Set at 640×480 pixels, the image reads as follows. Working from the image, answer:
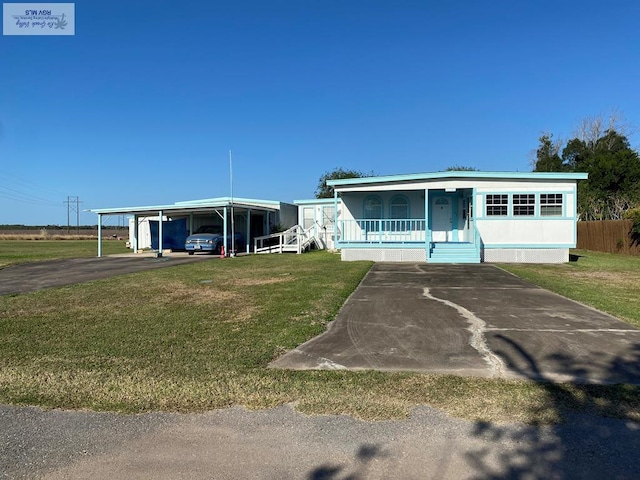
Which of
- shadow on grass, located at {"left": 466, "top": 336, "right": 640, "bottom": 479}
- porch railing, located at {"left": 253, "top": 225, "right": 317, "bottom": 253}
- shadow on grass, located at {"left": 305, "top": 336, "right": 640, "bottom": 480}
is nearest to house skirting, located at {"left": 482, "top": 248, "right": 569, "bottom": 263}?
porch railing, located at {"left": 253, "top": 225, "right": 317, "bottom": 253}

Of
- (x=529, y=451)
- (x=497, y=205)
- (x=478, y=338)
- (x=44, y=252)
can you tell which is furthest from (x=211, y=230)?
(x=529, y=451)

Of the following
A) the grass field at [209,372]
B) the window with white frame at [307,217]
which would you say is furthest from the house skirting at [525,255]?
the window with white frame at [307,217]

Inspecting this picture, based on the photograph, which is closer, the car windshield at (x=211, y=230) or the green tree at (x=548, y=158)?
the car windshield at (x=211, y=230)

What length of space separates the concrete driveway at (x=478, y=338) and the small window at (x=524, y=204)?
335 inches

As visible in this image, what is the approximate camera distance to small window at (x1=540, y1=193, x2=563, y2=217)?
17.1 metres

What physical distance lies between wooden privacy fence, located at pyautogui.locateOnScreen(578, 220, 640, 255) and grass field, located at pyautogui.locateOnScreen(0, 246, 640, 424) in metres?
19.7

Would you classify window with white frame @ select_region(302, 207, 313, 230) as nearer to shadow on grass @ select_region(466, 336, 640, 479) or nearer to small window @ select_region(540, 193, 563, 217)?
small window @ select_region(540, 193, 563, 217)

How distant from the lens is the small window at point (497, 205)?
57.2 feet

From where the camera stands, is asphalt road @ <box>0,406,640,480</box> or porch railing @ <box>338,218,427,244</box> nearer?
asphalt road @ <box>0,406,640,480</box>

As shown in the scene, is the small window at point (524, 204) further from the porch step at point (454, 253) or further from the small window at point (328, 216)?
the small window at point (328, 216)

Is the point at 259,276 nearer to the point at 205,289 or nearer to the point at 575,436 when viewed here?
the point at 205,289

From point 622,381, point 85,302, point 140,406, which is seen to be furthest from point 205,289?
point 622,381

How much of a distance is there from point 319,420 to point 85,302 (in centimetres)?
721

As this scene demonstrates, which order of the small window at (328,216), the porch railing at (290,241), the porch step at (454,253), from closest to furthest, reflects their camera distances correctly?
the porch step at (454,253)
the porch railing at (290,241)
the small window at (328,216)
